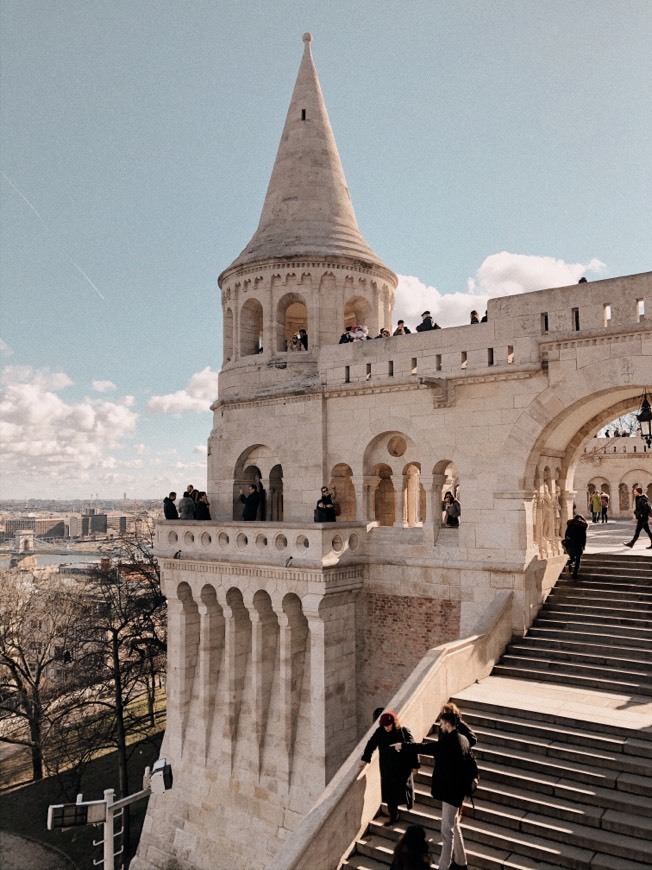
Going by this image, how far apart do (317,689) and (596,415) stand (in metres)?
7.56

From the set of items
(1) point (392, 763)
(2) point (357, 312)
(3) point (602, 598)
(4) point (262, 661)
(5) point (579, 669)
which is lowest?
(4) point (262, 661)

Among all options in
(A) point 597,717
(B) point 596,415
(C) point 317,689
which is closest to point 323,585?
(C) point 317,689

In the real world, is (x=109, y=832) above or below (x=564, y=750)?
below

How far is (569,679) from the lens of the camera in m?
10.2

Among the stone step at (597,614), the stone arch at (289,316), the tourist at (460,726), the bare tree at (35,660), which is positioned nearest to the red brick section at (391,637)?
the stone step at (597,614)

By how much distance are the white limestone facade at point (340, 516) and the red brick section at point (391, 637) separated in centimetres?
4

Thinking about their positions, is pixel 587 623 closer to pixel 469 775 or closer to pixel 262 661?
pixel 469 775

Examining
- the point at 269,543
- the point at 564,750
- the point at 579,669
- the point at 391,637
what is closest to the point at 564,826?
the point at 564,750

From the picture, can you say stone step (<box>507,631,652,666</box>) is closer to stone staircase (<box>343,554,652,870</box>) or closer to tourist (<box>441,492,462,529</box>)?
stone staircase (<box>343,554,652,870</box>)

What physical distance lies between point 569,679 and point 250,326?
421 inches

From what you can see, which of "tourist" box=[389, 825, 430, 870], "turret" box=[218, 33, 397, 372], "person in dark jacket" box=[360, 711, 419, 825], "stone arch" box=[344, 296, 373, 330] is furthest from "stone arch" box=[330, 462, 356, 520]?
"tourist" box=[389, 825, 430, 870]

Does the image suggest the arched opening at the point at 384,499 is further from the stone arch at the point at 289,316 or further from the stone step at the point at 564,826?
the stone step at the point at 564,826

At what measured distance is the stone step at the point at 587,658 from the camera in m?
10.0

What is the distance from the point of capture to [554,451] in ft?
42.9
